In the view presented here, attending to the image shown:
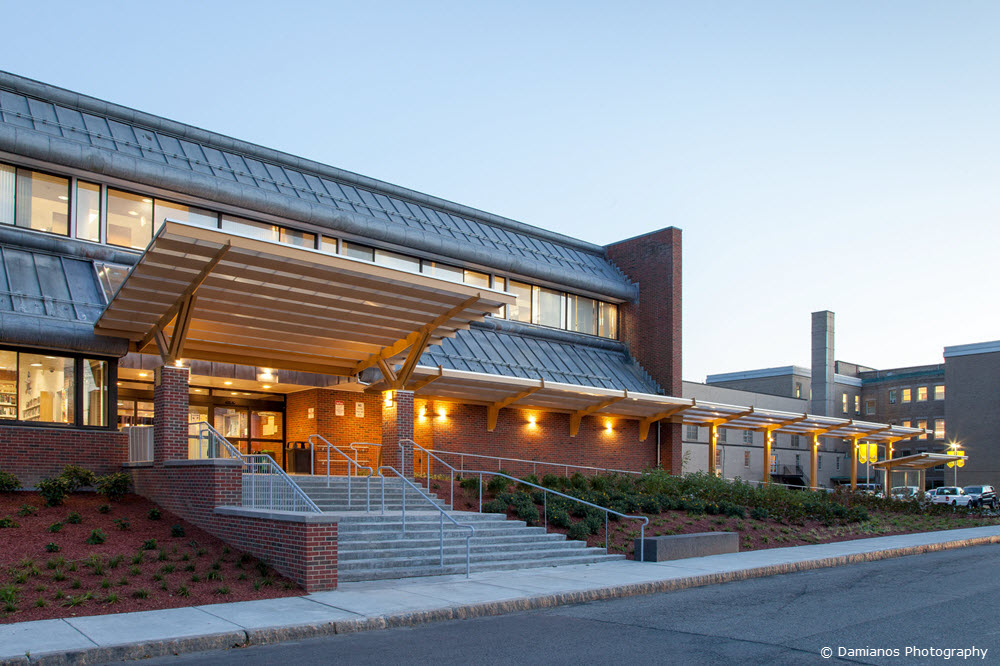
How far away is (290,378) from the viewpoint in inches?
902

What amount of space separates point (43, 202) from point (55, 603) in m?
12.9

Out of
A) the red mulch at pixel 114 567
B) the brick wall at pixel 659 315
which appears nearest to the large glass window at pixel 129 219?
the red mulch at pixel 114 567

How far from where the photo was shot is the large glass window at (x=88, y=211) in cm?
2125

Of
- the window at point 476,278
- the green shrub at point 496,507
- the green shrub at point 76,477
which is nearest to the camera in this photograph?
the green shrub at point 76,477

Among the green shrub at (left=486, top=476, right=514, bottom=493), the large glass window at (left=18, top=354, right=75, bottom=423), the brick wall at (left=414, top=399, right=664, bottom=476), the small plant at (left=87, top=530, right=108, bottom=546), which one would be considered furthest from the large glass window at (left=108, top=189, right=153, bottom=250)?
the green shrub at (left=486, top=476, right=514, bottom=493)

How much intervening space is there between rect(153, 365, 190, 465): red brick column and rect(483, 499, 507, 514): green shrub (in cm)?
646

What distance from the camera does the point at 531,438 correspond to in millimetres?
29016

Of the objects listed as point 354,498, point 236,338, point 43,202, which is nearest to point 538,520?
→ point 354,498

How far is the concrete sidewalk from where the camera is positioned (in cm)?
916

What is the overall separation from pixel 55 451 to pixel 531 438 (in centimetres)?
1511

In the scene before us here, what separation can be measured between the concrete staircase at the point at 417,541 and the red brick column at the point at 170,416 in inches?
102

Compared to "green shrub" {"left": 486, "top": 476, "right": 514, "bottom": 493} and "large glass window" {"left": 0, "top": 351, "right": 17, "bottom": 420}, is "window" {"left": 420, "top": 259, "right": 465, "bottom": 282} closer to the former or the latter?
"green shrub" {"left": 486, "top": 476, "right": 514, "bottom": 493}

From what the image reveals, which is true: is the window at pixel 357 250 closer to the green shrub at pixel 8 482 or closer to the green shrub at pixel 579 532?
the green shrub at pixel 579 532

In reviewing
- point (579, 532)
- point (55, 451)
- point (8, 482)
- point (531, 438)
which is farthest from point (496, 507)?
point (531, 438)
